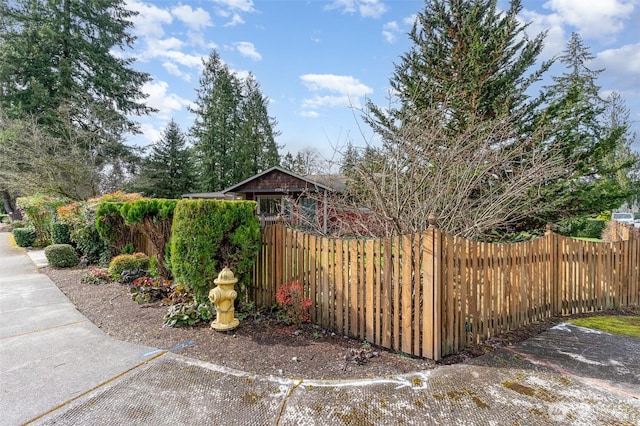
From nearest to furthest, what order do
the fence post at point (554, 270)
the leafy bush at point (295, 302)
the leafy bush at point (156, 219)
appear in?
the leafy bush at point (295, 302) → the fence post at point (554, 270) → the leafy bush at point (156, 219)

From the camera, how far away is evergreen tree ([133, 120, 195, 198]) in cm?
2582

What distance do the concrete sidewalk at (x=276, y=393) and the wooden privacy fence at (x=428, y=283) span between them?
17.5 inches

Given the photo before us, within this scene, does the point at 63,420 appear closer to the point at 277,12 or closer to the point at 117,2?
the point at 277,12

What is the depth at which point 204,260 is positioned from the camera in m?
4.05

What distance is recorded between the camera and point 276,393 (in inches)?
101

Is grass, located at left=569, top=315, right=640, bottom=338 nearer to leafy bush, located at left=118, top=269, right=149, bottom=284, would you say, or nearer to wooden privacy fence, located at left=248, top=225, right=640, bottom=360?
wooden privacy fence, located at left=248, top=225, right=640, bottom=360

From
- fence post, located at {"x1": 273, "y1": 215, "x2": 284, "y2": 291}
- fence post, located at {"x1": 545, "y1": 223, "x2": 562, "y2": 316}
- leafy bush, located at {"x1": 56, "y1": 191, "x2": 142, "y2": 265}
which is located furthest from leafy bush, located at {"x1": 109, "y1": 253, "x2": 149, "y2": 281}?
fence post, located at {"x1": 545, "y1": 223, "x2": 562, "y2": 316}

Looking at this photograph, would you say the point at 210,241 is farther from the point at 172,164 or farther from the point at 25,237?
the point at 172,164

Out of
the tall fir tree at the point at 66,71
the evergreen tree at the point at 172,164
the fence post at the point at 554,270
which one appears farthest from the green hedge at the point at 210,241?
the evergreen tree at the point at 172,164

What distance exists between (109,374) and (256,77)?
33.8 metres

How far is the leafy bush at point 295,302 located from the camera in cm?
389

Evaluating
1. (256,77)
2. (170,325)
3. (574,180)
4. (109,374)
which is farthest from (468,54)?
(256,77)

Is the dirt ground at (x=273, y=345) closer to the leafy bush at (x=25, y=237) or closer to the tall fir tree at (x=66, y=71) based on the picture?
the leafy bush at (x=25, y=237)

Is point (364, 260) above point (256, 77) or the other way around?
the other way around
